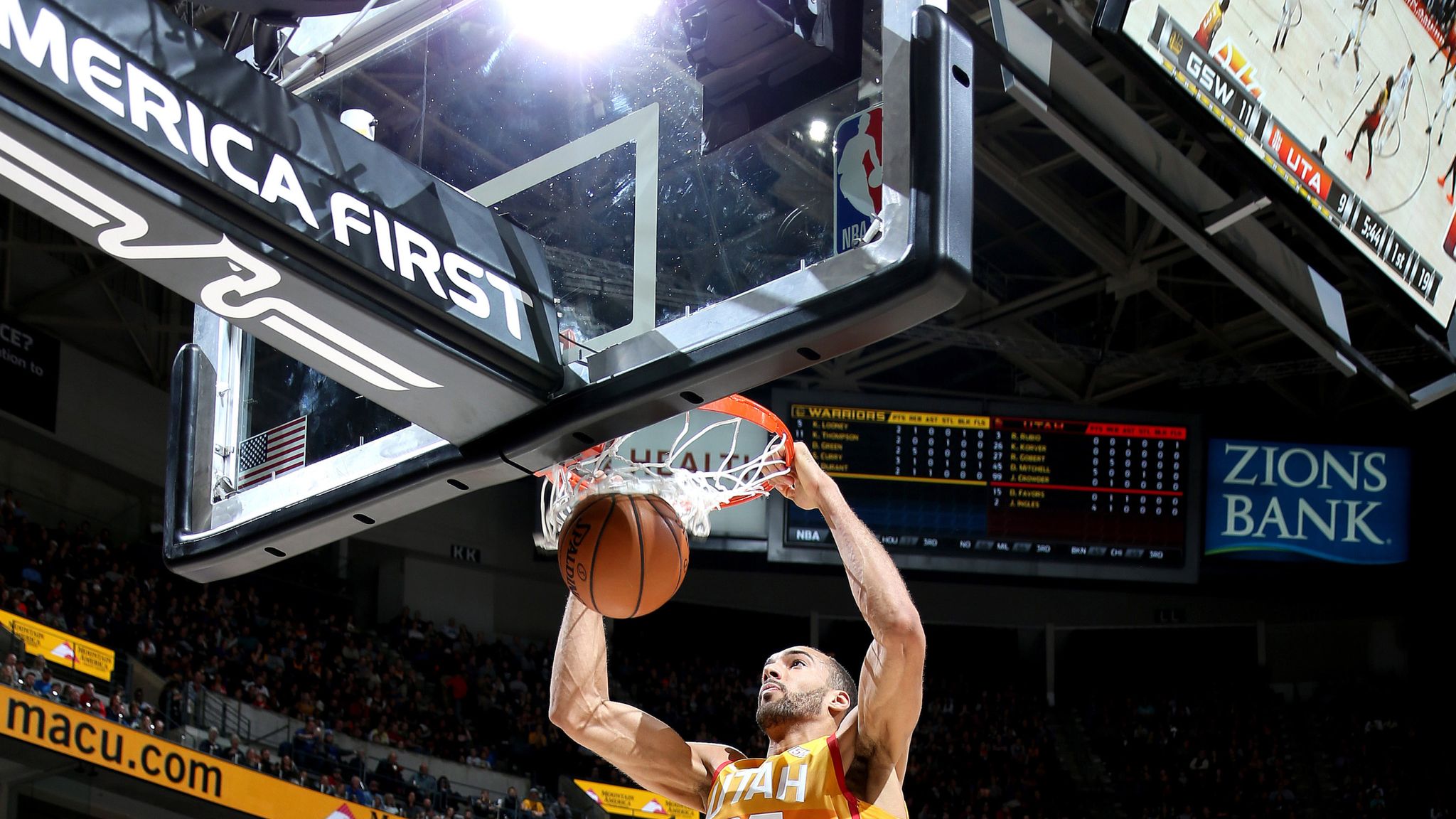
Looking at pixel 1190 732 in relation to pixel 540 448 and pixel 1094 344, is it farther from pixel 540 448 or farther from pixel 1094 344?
pixel 540 448

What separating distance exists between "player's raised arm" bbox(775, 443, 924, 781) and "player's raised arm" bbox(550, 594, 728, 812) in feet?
1.99

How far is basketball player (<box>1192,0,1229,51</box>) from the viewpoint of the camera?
19.5 ft

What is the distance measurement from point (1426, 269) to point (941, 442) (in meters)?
7.29

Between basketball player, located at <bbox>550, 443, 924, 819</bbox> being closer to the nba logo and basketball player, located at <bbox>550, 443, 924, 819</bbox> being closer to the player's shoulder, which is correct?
the player's shoulder

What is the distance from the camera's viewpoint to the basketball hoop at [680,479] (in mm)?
3490

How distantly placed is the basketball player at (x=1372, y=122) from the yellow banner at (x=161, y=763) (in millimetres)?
9243

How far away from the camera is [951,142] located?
246 centimetres

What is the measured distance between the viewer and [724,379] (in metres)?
2.69

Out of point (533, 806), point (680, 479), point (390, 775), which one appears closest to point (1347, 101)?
point (680, 479)

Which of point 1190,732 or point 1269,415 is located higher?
point 1269,415

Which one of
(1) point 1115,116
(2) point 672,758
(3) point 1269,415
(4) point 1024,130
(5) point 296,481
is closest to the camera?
(5) point 296,481

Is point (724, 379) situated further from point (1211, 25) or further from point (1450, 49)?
point (1450, 49)

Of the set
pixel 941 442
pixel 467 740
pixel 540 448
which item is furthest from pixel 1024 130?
pixel 540 448

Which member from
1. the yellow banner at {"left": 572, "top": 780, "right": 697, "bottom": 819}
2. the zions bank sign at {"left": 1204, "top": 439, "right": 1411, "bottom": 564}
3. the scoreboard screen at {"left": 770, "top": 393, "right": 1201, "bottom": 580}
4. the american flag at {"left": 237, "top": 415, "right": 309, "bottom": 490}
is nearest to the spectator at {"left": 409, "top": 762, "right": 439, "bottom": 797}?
the yellow banner at {"left": 572, "top": 780, "right": 697, "bottom": 819}
